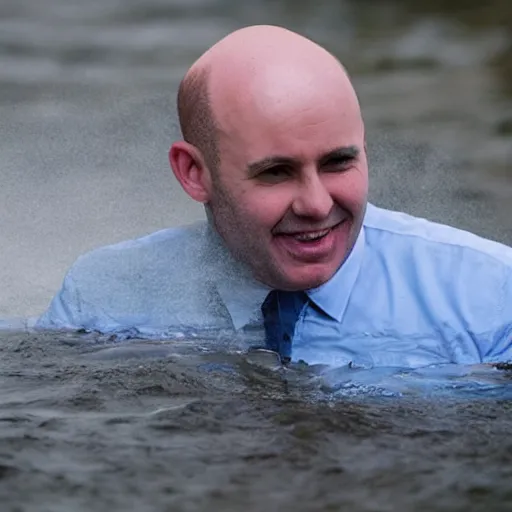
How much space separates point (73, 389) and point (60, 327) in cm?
73

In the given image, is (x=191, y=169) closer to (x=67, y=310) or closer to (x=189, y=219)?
(x=67, y=310)

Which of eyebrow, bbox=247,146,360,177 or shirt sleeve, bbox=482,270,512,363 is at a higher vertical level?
eyebrow, bbox=247,146,360,177

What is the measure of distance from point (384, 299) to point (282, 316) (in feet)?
0.91

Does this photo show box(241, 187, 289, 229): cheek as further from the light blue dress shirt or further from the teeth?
the light blue dress shirt

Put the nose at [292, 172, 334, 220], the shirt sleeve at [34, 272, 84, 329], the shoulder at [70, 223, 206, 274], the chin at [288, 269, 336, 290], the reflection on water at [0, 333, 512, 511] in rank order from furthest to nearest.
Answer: the shirt sleeve at [34, 272, 84, 329] → the shoulder at [70, 223, 206, 274] → the chin at [288, 269, 336, 290] → the nose at [292, 172, 334, 220] → the reflection on water at [0, 333, 512, 511]

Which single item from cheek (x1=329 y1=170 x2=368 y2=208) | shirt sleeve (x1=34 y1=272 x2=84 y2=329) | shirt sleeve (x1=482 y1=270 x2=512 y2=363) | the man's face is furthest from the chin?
shirt sleeve (x1=34 y1=272 x2=84 y2=329)

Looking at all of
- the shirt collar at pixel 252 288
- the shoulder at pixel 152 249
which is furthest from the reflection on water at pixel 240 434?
the shoulder at pixel 152 249

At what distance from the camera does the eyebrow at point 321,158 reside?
3441mm

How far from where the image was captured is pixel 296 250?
3.56 m

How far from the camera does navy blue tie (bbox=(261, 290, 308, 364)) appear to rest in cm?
377

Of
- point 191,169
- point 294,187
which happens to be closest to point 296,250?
point 294,187

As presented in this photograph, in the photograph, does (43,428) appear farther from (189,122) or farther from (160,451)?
(189,122)

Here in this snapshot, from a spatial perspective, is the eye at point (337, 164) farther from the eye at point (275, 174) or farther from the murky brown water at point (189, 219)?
the murky brown water at point (189, 219)

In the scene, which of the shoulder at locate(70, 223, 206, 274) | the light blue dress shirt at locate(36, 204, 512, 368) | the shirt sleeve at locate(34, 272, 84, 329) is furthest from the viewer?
the shirt sleeve at locate(34, 272, 84, 329)
